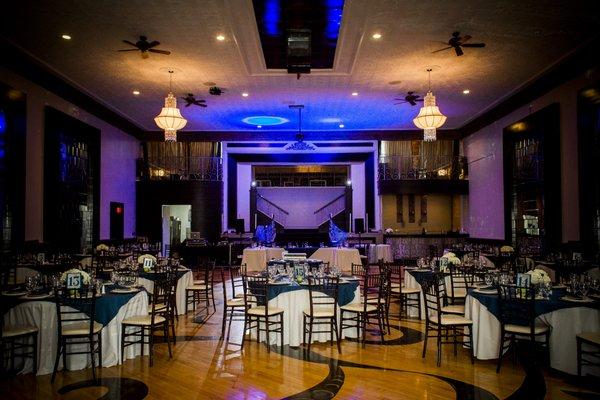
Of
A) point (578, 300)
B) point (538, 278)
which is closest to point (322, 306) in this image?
point (538, 278)

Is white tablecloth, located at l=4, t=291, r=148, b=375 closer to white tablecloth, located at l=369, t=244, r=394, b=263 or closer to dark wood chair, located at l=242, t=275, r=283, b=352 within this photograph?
dark wood chair, located at l=242, t=275, r=283, b=352

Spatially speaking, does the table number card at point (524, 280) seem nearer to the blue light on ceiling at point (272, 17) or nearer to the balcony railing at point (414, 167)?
the blue light on ceiling at point (272, 17)

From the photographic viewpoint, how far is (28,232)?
900cm

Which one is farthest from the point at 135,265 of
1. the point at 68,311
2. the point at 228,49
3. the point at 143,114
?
the point at 143,114

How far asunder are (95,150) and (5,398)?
937cm

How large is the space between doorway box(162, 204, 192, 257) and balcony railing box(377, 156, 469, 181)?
7.23 metres

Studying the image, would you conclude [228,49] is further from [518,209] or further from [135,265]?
[518,209]

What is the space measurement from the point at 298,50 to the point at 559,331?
5.94 m

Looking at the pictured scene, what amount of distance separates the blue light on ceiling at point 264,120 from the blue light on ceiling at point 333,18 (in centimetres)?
629

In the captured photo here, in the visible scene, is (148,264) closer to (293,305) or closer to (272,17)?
(293,305)

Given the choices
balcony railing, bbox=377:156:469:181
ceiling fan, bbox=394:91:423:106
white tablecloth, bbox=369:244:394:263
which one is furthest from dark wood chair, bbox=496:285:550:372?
balcony railing, bbox=377:156:469:181

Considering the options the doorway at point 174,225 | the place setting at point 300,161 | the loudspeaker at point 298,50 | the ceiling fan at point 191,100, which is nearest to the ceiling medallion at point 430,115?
the place setting at point 300,161

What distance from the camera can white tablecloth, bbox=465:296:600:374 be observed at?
4.66 meters

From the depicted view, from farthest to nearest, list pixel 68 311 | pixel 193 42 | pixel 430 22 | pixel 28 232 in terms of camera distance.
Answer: pixel 28 232, pixel 193 42, pixel 430 22, pixel 68 311
